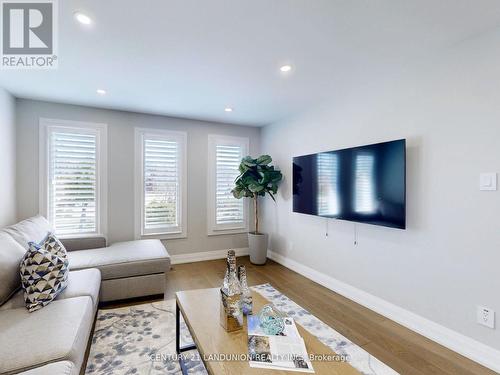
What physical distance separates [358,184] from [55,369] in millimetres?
2767

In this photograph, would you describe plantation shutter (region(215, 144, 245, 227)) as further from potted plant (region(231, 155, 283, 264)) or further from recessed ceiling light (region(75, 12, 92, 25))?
recessed ceiling light (region(75, 12, 92, 25))

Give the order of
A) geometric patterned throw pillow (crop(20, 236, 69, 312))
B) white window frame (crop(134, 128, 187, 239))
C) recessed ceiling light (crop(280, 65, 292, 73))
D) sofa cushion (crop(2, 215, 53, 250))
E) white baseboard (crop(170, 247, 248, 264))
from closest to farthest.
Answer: geometric patterned throw pillow (crop(20, 236, 69, 312)) < sofa cushion (crop(2, 215, 53, 250)) < recessed ceiling light (crop(280, 65, 292, 73)) < white window frame (crop(134, 128, 187, 239)) < white baseboard (crop(170, 247, 248, 264))

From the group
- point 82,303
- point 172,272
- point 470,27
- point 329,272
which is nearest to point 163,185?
point 172,272

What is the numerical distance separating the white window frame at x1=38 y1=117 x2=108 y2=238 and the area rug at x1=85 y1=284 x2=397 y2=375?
1.54 meters

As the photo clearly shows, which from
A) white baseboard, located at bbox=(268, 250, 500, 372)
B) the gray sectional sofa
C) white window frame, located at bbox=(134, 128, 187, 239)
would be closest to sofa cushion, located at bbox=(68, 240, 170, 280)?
the gray sectional sofa

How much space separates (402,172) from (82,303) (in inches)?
112

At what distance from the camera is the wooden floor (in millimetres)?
1906

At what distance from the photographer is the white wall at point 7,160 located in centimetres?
292

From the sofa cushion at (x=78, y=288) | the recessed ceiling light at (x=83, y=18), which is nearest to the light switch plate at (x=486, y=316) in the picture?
the sofa cushion at (x=78, y=288)

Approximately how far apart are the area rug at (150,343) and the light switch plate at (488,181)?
152 cm

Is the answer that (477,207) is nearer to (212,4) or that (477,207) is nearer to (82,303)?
(212,4)

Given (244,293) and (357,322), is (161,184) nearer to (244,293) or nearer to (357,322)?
(244,293)

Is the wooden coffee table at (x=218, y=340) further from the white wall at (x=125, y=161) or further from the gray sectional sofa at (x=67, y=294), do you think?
the white wall at (x=125, y=161)

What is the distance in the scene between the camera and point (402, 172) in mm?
2314
